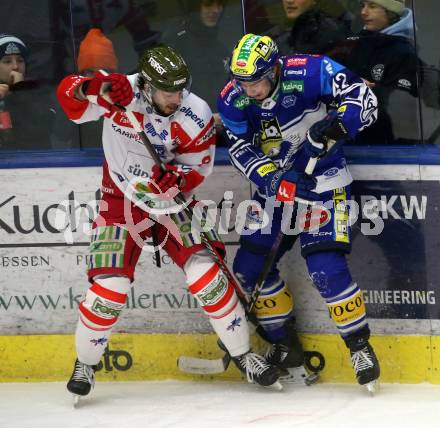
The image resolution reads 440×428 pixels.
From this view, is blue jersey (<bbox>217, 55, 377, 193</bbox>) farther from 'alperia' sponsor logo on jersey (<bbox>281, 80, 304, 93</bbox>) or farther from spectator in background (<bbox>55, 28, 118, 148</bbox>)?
spectator in background (<bbox>55, 28, 118, 148</bbox>)

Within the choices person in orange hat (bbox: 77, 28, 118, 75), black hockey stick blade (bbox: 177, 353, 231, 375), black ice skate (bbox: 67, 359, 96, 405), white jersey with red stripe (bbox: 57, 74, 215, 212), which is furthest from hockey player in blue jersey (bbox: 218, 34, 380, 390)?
black ice skate (bbox: 67, 359, 96, 405)

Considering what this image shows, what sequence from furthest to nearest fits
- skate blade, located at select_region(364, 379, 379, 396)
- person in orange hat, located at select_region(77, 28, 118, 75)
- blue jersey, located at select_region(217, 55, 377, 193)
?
person in orange hat, located at select_region(77, 28, 118, 75) → skate blade, located at select_region(364, 379, 379, 396) → blue jersey, located at select_region(217, 55, 377, 193)

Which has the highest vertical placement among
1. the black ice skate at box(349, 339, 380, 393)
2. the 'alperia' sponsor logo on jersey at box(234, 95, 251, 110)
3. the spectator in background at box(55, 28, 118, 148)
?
→ the spectator in background at box(55, 28, 118, 148)

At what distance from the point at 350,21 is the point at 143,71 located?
3.04ft

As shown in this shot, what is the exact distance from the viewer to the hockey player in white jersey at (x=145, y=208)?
446 centimetres

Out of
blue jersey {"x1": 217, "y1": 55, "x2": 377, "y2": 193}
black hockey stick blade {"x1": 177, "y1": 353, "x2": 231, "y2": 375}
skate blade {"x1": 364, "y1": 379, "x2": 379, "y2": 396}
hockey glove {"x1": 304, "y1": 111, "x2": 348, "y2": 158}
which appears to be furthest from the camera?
black hockey stick blade {"x1": 177, "y1": 353, "x2": 231, "y2": 375}

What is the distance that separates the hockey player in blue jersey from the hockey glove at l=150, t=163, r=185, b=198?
245mm

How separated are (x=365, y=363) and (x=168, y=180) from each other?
3.48ft

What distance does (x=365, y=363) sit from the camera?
4453 millimetres

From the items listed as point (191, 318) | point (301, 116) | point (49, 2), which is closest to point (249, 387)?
point (191, 318)

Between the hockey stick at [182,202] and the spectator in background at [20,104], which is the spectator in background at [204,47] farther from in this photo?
the spectator in background at [20,104]

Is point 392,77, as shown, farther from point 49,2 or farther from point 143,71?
point 49,2

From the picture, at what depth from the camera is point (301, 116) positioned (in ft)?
14.8

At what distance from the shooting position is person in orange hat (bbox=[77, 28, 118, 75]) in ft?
16.2
